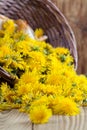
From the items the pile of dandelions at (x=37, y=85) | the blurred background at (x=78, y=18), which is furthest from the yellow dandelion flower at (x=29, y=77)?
the blurred background at (x=78, y=18)

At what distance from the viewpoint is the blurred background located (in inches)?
81.5

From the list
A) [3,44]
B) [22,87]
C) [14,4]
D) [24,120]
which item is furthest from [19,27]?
[24,120]

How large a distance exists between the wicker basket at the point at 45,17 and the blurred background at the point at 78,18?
377 millimetres

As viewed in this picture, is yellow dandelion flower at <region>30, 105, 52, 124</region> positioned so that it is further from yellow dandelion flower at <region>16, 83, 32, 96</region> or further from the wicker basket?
the wicker basket

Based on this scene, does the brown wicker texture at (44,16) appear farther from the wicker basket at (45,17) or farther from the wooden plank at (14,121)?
the wooden plank at (14,121)

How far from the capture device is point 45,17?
1699 mm

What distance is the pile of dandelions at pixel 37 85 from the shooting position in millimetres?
864

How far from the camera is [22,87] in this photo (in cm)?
94

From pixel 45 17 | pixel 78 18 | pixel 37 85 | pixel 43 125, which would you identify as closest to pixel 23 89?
pixel 37 85

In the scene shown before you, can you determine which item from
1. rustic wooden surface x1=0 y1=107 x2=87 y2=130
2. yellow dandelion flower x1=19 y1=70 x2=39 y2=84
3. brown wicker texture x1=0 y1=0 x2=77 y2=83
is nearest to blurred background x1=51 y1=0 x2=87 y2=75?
brown wicker texture x1=0 y1=0 x2=77 y2=83

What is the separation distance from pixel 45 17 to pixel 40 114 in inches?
36.9

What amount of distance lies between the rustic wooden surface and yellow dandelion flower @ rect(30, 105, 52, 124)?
1 centimetres

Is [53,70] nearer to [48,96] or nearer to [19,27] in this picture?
[48,96]

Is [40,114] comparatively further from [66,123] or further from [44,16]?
[44,16]
